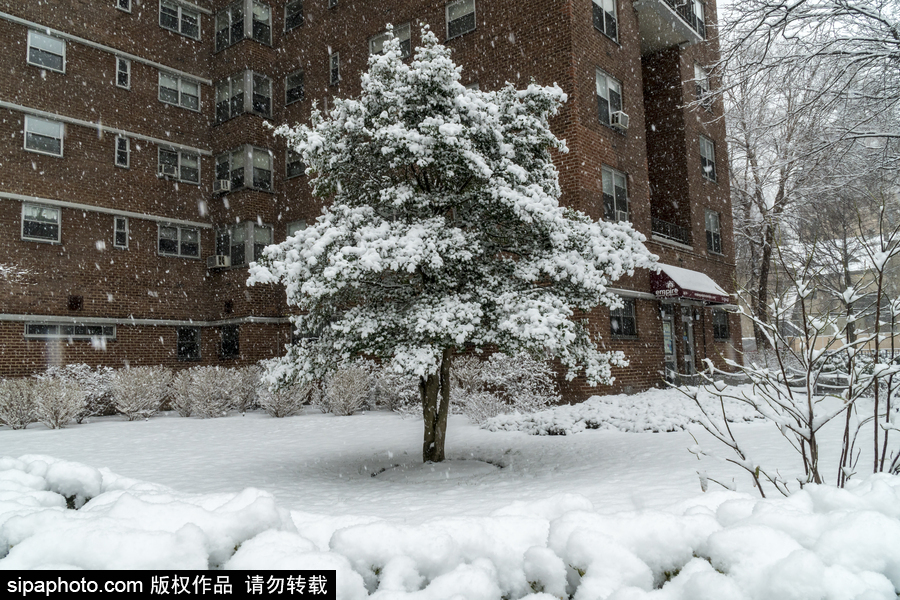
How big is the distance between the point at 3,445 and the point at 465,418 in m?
8.97

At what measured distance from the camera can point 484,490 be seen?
282 inches

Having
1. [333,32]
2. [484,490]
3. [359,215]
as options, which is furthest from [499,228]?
[333,32]

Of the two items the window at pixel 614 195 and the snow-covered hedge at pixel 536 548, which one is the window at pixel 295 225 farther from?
the snow-covered hedge at pixel 536 548

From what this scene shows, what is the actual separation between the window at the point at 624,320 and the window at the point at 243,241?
11722mm

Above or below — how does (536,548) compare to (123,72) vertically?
below

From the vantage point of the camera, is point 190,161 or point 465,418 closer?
point 465,418

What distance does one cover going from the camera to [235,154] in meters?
21.8

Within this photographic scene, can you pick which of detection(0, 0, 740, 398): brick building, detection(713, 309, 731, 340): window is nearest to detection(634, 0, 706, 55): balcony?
detection(0, 0, 740, 398): brick building

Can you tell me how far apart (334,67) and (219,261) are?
753cm

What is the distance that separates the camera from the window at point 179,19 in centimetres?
2169

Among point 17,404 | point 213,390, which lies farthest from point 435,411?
point 17,404

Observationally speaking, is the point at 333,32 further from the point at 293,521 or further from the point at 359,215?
the point at 293,521

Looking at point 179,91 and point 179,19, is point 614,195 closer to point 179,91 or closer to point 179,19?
point 179,91

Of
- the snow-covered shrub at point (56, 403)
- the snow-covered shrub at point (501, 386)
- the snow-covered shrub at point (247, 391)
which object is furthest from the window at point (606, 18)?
the snow-covered shrub at point (56, 403)
